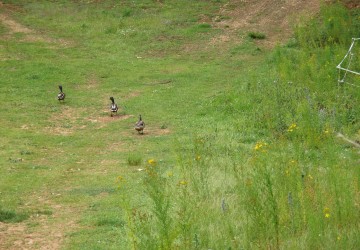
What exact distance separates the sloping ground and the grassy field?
34 centimetres

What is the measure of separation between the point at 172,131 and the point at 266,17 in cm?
1125

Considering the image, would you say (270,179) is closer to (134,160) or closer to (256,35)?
(134,160)

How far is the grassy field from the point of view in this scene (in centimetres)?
743

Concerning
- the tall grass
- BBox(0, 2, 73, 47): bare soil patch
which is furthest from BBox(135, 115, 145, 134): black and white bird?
BBox(0, 2, 73, 47): bare soil patch

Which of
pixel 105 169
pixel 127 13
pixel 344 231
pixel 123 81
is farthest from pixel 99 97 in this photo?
pixel 344 231

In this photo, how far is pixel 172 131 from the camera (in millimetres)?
14719

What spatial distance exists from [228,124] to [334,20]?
7.12 meters

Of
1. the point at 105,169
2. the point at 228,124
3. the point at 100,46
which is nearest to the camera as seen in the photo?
the point at 105,169

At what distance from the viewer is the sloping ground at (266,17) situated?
23.4 m

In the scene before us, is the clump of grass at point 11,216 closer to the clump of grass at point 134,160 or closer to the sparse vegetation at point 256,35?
the clump of grass at point 134,160

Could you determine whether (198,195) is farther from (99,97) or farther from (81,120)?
(99,97)

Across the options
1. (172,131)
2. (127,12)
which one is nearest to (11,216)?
(172,131)

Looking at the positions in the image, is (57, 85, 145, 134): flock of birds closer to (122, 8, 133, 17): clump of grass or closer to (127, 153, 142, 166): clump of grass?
(127, 153, 142, 166): clump of grass

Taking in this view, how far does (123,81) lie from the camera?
19.8 m
